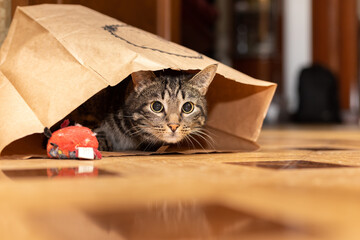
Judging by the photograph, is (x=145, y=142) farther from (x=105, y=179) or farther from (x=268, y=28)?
(x=268, y=28)

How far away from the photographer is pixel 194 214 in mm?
564

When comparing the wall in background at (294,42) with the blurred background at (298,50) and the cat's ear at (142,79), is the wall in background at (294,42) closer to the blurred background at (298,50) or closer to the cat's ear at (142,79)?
the blurred background at (298,50)

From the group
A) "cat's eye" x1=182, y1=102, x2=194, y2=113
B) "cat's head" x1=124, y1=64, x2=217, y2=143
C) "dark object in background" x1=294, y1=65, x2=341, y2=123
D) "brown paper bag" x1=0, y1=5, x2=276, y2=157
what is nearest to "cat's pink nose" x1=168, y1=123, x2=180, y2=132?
"cat's head" x1=124, y1=64, x2=217, y2=143

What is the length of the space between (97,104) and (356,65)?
20.5ft

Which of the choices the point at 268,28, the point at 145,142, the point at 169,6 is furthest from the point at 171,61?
the point at 268,28

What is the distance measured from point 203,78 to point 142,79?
223 mm

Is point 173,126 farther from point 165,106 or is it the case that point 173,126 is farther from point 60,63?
point 60,63

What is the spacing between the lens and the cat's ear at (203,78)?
5.04ft

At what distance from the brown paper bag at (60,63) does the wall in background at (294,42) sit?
5963 millimetres

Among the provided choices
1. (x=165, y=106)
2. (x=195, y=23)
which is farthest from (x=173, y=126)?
(x=195, y=23)

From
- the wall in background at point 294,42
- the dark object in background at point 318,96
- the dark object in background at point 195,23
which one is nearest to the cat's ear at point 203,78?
the dark object in background at point 195,23

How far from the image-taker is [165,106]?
1.59 meters

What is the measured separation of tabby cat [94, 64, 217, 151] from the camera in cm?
157

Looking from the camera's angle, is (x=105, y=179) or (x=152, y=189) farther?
(x=105, y=179)
